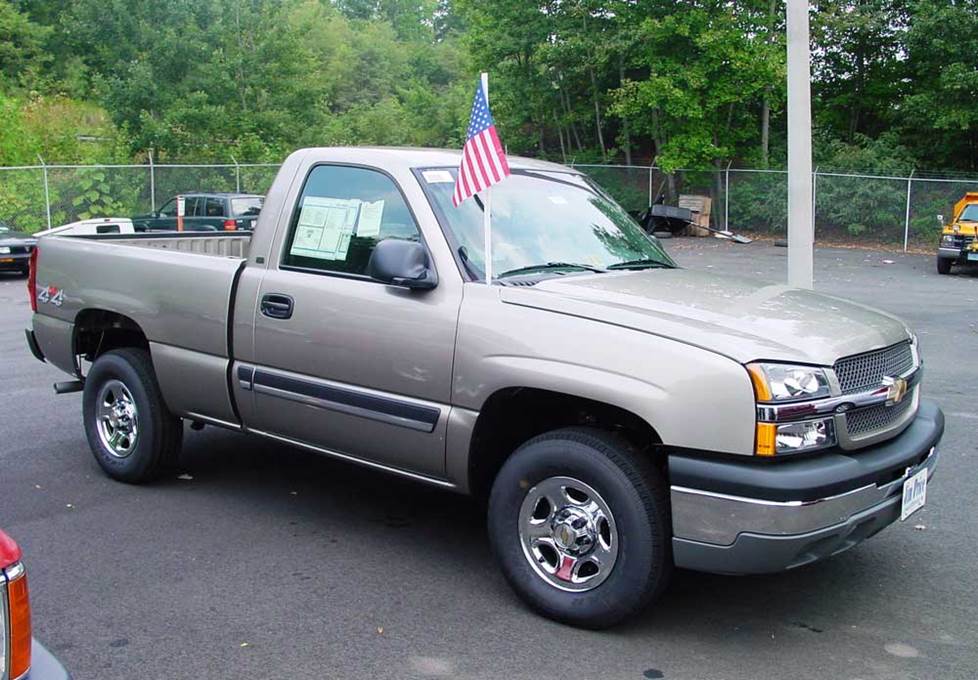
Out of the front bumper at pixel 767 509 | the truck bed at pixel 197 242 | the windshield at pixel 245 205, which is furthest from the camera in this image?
the windshield at pixel 245 205

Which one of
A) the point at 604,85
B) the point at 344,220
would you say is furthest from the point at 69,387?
the point at 604,85

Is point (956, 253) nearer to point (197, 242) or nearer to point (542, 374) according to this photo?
point (197, 242)

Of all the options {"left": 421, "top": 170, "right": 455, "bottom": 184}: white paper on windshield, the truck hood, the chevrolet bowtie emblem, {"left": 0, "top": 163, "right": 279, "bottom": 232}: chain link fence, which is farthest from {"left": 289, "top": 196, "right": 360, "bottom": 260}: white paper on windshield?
{"left": 0, "top": 163, "right": 279, "bottom": 232}: chain link fence

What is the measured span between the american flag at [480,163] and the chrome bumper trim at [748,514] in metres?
1.68

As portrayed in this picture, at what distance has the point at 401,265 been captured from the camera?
4457 millimetres

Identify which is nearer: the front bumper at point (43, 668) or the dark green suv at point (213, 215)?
the front bumper at point (43, 668)

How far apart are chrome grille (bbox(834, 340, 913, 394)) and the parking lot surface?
63 cm

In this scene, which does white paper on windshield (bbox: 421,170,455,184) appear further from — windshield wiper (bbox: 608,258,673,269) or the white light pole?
the white light pole

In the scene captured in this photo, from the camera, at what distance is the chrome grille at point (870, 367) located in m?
3.92

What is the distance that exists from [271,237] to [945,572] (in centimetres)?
374

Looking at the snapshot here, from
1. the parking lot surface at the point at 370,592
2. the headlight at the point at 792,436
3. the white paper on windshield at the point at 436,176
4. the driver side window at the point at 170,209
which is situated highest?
the driver side window at the point at 170,209

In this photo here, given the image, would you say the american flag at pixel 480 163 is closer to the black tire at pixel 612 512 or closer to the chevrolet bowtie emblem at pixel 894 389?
the black tire at pixel 612 512

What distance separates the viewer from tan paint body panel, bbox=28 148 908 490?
151 inches

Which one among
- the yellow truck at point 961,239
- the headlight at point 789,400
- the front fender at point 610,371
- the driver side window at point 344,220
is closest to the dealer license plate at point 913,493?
the headlight at point 789,400
